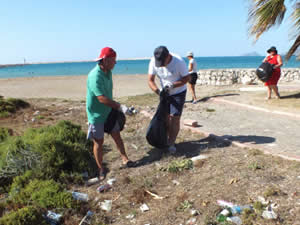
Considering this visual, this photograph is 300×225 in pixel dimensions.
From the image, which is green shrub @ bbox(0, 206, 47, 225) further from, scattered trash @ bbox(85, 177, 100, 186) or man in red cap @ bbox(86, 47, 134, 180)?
man in red cap @ bbox(86, 47, 134, 180)

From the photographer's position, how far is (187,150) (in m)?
4.80

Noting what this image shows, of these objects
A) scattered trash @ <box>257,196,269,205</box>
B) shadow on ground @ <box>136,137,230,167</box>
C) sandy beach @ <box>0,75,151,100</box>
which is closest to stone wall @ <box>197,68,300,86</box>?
sandy beach @ <box>0,75,151,100</box>

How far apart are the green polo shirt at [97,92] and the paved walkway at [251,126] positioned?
235 cm

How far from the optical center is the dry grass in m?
3.06

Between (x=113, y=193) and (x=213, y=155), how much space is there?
1681 mm

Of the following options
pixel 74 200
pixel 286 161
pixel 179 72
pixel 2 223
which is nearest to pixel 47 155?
pixel 74 200

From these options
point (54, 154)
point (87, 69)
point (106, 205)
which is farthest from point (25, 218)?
point (87, 69)

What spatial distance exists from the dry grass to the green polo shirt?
3.09 feet

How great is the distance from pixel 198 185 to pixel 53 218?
1.79 meters

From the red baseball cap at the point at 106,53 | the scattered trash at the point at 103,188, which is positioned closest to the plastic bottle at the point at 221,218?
the scattered trash at the point at 103,188

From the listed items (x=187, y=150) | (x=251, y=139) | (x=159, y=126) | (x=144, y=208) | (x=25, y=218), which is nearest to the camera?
(x=25, y=218)

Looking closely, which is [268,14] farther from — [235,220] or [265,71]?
[235,220]

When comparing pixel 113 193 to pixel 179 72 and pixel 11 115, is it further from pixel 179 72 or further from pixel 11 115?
pixel 11 115

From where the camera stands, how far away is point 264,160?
156 inches
